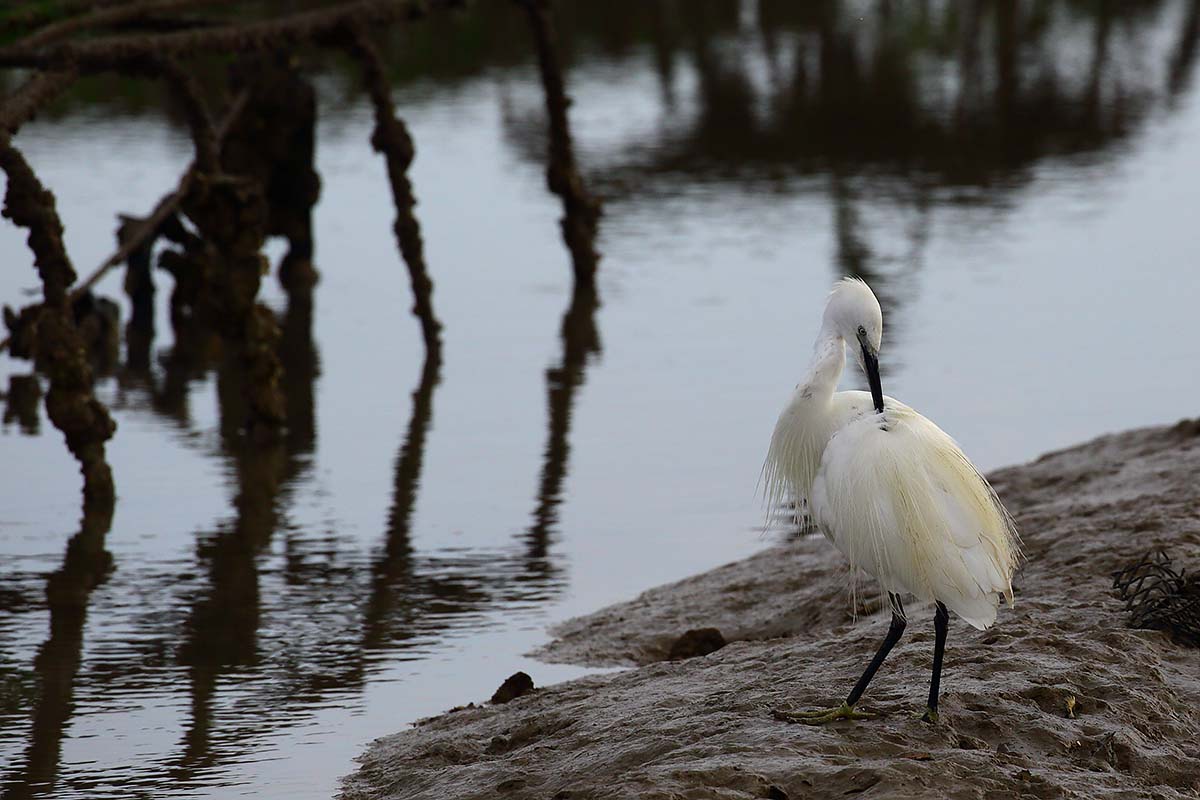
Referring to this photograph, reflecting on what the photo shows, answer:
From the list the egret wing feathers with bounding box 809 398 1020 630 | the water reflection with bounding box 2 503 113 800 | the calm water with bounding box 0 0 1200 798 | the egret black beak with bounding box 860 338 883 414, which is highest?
the egret black beak with bounding box 860 338 883 414

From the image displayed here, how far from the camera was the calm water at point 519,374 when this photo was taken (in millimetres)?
6953

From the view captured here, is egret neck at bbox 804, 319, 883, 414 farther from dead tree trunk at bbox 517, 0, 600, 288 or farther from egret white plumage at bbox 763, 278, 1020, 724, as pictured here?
dead tree trunk at bbox 517, 0, 600, 288

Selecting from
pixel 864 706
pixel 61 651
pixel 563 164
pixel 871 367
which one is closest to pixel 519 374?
pixel 563 164

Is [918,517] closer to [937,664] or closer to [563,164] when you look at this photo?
[937,664]

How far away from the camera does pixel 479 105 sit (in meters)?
22.8

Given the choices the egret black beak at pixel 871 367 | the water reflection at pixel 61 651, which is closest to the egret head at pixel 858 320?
the egret black beak at pixel 871 367

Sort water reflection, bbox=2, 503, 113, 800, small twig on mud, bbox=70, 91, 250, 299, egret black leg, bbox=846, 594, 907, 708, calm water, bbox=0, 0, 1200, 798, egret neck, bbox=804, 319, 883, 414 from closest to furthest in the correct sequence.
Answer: egret black leg, bbox=846, 594, 907, 708 → egret neck, bbox=804, 319, 883, 414 → water reflection, bbox=2, 503, 113, 800 → calm water, bbox=0, 0, 1200, 798 → small twig on mud, bbox=70, 91, 250, 299

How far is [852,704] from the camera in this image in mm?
5363

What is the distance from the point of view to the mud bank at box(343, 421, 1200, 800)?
16.2 feet

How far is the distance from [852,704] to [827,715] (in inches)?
6.2

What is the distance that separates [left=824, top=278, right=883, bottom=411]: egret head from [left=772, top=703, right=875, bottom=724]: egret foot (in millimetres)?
1034

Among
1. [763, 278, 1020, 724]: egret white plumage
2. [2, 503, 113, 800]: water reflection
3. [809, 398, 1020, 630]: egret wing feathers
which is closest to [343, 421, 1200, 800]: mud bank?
[763, 278, 1020, 724]: egret white plumage

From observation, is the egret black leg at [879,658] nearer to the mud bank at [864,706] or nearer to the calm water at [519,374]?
the mud bank at [864,706]

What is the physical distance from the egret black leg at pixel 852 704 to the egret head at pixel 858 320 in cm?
77
